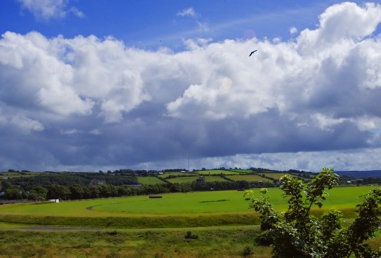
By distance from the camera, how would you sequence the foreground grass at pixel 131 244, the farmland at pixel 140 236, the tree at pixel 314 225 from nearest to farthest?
the tree at pixel 314 225
the foreground grass at pixel 131 244
the farmland at pixel 140 236

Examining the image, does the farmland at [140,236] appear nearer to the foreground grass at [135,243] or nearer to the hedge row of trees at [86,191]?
the foreground grass at [135,243]

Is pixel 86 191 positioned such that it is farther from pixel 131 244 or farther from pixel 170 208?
pixel 131 244

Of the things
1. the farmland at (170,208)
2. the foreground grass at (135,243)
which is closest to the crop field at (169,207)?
the farmland at (170,208)

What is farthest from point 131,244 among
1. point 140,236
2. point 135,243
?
point 140,236

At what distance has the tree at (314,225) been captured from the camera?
37.8 feet

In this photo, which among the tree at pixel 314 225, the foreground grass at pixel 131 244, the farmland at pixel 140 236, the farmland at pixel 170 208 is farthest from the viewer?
the farmland at pixel 170 208

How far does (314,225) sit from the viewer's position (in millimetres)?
12422

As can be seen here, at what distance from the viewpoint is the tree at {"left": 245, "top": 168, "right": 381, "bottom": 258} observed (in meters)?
11.5

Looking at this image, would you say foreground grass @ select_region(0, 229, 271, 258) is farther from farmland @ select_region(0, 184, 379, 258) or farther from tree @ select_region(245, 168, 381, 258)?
tree @ select_region(245, 168, 381, 258)

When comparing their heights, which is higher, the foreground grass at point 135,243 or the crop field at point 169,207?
the crop field at point 169,207

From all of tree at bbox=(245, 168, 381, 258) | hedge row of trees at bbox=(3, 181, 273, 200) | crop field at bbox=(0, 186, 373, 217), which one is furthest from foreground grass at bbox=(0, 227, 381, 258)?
hedge row of trees at bbox=(3, 181, 273, 200)

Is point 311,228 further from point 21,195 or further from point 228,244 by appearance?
point 21,195

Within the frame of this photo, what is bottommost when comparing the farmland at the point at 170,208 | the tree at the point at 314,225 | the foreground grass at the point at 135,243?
the foreground grass at the point at 135,243

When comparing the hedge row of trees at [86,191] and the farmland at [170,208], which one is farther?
the hedge row of trees at [86,191]
